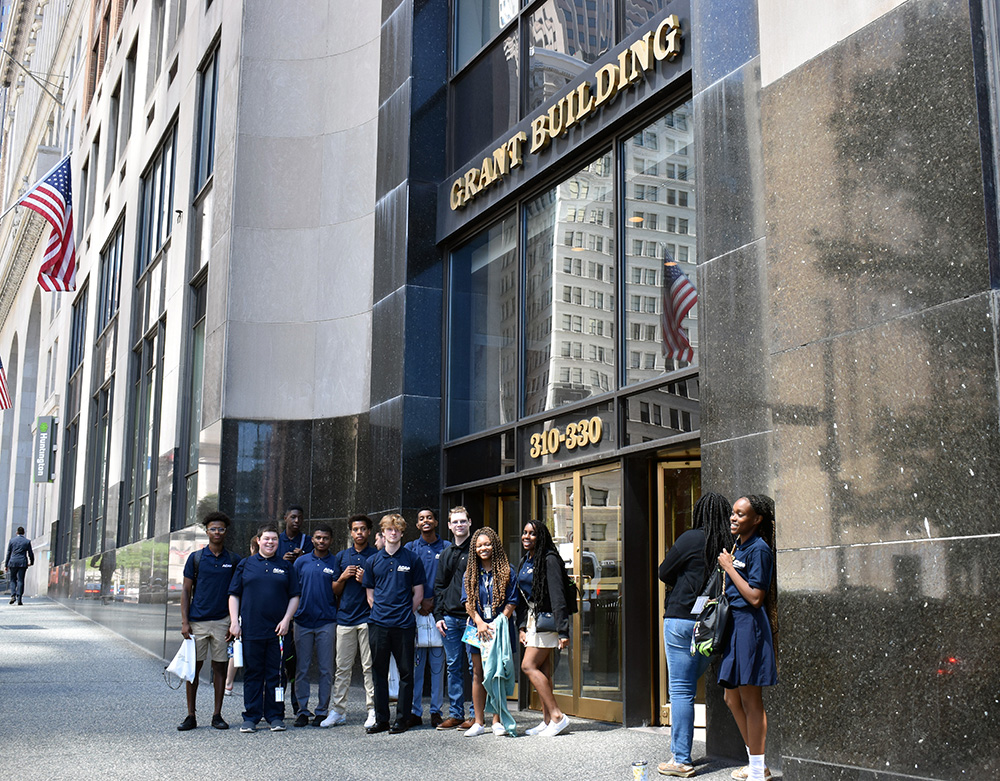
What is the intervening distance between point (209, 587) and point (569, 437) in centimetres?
373

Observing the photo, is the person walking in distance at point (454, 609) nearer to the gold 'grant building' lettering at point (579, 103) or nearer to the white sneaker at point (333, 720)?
the white sneaker at point (333, 720)

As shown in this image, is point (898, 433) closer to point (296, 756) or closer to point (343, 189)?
point (296, 756)

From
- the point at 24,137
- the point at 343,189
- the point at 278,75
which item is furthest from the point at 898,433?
the point at 24,137

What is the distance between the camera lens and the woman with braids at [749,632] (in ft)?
23.0

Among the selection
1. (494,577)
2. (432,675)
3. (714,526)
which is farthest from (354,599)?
(714,526)

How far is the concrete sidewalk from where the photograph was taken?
8125mm

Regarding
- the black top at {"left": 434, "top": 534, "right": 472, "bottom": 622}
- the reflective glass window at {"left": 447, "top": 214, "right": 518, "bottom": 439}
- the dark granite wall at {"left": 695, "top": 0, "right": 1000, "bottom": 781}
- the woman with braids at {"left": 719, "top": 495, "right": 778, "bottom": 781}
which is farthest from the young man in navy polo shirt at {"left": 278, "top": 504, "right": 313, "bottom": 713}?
the dark granite wall at {"left": 695, "top": 0, "right": 1000, "bottom": 781}

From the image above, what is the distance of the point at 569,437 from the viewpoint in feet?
36.8

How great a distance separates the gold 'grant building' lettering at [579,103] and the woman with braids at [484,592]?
13.9ft

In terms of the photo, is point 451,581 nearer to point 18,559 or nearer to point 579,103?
point 579,103

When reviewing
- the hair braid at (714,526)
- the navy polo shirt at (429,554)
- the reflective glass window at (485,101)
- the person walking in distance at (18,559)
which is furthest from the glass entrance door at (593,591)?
the person walking in distance at (18,559)

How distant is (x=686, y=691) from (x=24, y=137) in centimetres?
6517

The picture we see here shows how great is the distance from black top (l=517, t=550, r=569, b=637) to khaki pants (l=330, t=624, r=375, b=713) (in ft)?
6.13

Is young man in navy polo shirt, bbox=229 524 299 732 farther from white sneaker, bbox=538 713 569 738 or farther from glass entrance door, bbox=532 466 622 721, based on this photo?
glass entrance door, bbox=532 466 622 721
